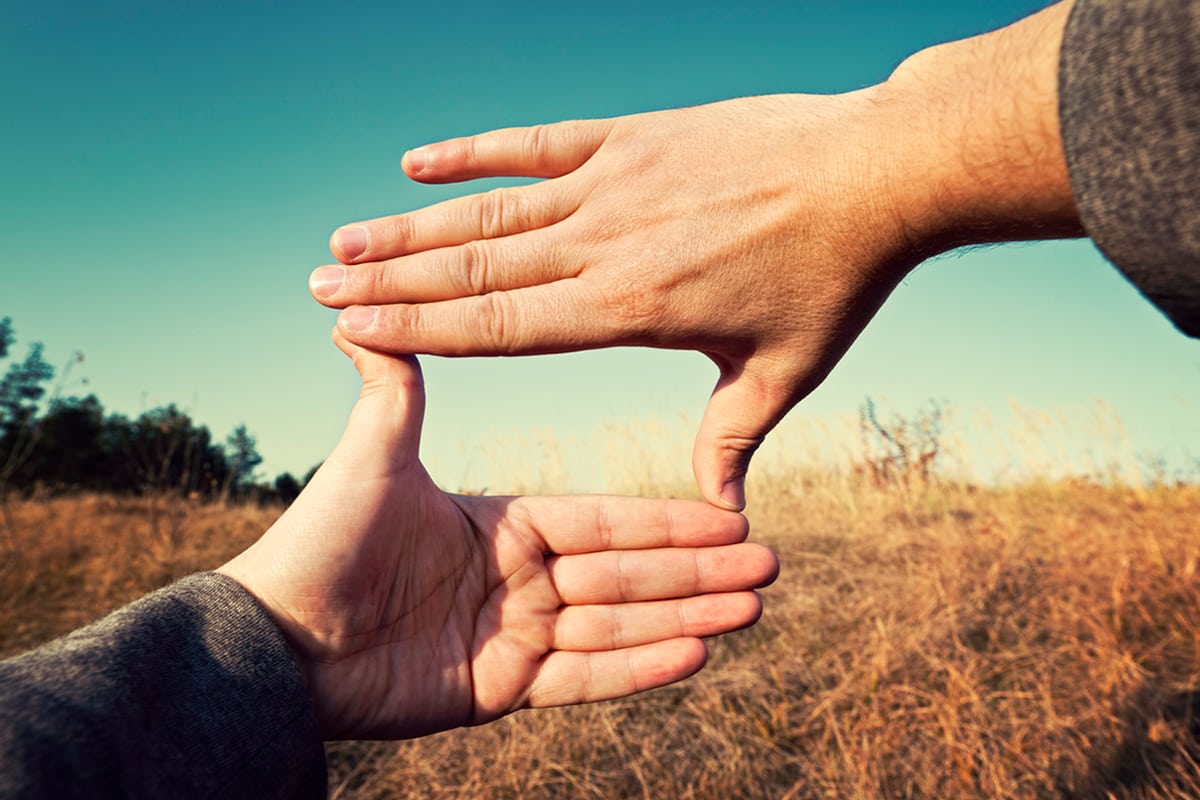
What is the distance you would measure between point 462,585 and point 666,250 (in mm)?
852

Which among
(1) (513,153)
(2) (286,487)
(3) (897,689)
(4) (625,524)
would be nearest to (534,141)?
(1) (513,153)

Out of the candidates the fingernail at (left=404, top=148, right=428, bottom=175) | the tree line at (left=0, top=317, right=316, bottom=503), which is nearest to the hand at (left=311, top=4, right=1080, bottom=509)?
the fingernail at (left=404, top=148, right=428, bottom=175)

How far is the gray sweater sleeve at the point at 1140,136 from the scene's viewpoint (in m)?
0.83

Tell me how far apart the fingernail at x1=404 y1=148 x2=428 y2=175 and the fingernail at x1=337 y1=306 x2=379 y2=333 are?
0.27 m

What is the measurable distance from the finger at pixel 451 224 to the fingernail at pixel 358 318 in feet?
0.32

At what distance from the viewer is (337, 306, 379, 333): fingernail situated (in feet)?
4.59

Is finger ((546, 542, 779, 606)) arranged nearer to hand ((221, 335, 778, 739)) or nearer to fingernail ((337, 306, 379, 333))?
hand ((221, 335, 778, 739))

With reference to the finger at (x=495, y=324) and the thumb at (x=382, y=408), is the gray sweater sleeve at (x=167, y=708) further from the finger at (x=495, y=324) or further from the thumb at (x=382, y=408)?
the finger at (x=495, y=324)

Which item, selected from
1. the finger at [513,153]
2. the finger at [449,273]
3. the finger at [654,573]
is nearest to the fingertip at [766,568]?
the finger at [654,573]

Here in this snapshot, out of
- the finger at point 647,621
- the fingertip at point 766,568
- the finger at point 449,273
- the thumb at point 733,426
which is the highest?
the finger at point 449,273

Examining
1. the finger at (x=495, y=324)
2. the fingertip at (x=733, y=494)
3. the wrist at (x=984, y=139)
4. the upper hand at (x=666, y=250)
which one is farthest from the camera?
the fingertip at (x=733, y=494)

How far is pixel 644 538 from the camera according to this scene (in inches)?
65.1

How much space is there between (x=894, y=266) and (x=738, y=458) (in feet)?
1.61

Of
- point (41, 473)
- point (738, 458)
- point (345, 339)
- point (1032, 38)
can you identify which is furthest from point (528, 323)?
point (41, 473)
